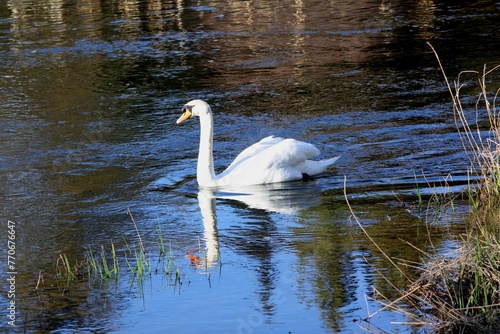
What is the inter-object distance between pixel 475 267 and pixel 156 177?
18.5 feet

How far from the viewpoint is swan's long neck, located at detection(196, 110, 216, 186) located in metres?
10.8

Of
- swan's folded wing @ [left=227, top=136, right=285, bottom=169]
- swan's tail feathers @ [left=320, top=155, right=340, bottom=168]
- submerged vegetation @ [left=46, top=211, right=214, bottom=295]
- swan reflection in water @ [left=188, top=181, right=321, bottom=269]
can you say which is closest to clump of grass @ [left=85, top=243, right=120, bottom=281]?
submerged vegetation @ [left=46, top=211, right=214, bottom=295]

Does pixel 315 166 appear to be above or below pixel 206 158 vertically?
below

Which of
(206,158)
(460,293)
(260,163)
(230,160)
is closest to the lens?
(460,293)

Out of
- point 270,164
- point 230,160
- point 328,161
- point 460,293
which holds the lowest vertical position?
point 230,160

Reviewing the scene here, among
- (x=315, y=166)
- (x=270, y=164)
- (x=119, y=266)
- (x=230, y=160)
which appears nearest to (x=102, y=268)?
(x=119, y=266)

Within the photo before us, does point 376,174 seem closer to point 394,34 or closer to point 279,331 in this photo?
point 279,331

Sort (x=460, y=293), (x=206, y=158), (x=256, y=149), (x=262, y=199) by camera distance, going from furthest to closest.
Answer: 1. (x=256, y=149)
2. (x=206, y=158)
3. (x=262, y=199)
4. (x=460, y=293)

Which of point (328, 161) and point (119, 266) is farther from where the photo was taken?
point (328, 161)

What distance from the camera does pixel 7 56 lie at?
20.5 m

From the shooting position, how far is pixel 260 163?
10.7 metres

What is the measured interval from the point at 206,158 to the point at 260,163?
25.0 inches

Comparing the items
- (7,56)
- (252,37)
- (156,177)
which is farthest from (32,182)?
(252,37)

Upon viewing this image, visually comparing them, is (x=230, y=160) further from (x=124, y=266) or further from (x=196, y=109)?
(x=124, y=266)
